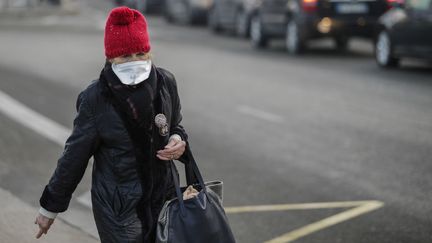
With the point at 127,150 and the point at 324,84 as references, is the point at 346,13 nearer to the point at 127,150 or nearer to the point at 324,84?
the point at 324,84

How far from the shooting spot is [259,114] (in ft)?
36.7

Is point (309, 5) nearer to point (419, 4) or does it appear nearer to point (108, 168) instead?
point (419, 4)

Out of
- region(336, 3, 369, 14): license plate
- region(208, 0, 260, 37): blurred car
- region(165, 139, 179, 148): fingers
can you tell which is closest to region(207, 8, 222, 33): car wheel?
region(208, 0, 260, 37): blurred car

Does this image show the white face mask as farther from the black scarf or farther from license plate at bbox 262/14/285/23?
license plate at bbox 262/14/285/23

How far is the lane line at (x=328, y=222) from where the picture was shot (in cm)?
593

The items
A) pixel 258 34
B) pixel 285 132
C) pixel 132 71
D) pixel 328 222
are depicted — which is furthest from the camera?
pixel 258 34

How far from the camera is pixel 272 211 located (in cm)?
662

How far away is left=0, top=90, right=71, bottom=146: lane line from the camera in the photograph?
9508mm

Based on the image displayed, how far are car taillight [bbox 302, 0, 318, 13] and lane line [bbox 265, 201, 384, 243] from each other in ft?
37.1

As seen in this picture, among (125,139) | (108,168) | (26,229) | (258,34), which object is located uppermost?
(125,139)

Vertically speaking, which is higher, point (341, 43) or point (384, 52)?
point (384, 52)

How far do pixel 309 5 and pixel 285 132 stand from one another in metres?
8.34

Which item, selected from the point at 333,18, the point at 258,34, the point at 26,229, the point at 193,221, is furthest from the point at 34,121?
the point at 258,34

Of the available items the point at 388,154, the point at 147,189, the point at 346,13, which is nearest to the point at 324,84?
the point at 346,13
